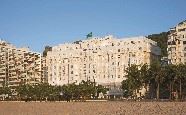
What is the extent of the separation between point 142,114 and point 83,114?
8091 mm

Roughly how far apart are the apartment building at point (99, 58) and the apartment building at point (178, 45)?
65.8 ft

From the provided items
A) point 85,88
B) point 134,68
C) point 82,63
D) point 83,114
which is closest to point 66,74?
point 82,63

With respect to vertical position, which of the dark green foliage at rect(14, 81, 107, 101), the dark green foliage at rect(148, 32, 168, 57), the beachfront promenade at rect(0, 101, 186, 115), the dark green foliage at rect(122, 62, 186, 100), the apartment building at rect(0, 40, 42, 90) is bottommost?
the beachfront promenade at rect(0, 101, 186, 115)

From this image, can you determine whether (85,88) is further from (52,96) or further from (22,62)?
(22,62)

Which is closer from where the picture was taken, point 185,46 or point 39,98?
point 185,46

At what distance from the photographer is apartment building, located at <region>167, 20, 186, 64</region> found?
124m

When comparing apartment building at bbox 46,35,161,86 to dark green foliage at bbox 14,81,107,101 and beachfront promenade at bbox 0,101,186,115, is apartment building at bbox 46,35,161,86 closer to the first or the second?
dark green foliage at bbox 14,81,107,101

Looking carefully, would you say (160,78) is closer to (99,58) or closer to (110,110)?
(110,110)

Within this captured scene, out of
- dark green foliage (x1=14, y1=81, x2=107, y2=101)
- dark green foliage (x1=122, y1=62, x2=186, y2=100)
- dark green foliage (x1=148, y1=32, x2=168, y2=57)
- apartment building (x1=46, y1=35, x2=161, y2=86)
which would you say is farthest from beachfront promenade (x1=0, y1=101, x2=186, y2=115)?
dark green foliage (x1=148, y1=32, x2=168, y2=57)

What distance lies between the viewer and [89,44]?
16812cm

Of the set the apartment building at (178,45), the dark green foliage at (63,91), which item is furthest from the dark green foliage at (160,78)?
the dark green foliage at (63,91)

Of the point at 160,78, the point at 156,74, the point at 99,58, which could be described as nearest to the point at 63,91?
the point at 99,58

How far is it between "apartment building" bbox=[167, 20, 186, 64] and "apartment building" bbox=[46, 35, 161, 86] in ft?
65.8

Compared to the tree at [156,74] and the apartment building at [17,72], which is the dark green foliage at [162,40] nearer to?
the apartment building at [17,72]
